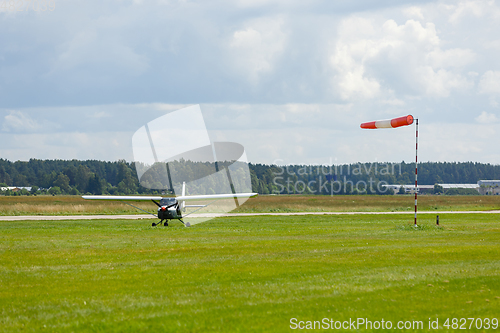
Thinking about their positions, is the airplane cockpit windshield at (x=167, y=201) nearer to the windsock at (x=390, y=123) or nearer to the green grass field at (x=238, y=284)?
the green grass field at (x=238, y=284)

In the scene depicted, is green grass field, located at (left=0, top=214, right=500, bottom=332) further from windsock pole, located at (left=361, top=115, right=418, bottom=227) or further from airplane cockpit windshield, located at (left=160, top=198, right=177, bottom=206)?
airplane cockpit windshield, located at (left=160, top=198, right=177, bottom=206)

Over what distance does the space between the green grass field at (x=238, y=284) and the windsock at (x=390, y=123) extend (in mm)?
7437

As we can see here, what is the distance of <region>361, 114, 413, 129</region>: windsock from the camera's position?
87.3 ft

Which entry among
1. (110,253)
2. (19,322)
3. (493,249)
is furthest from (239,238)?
(19,322)

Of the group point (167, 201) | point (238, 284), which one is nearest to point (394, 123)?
point (167, 201)

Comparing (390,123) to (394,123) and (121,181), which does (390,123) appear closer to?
(394,123)

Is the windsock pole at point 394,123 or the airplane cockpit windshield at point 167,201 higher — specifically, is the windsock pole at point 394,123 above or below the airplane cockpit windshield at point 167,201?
above

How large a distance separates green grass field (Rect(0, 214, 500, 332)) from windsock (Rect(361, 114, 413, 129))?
7437mm

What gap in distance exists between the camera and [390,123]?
90.3 feet

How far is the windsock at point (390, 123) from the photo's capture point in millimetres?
26609

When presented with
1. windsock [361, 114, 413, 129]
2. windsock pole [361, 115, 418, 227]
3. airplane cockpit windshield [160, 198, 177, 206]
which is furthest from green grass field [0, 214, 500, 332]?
airplane cockpit windshield [160, 198, 177, 206]

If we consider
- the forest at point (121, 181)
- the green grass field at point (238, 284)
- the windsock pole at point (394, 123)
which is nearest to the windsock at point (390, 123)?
the windsock pole at point (394, 123)

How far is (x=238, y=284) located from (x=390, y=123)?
17.9 metres

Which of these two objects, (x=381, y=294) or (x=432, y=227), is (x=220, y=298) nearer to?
(x=381, y=294)
